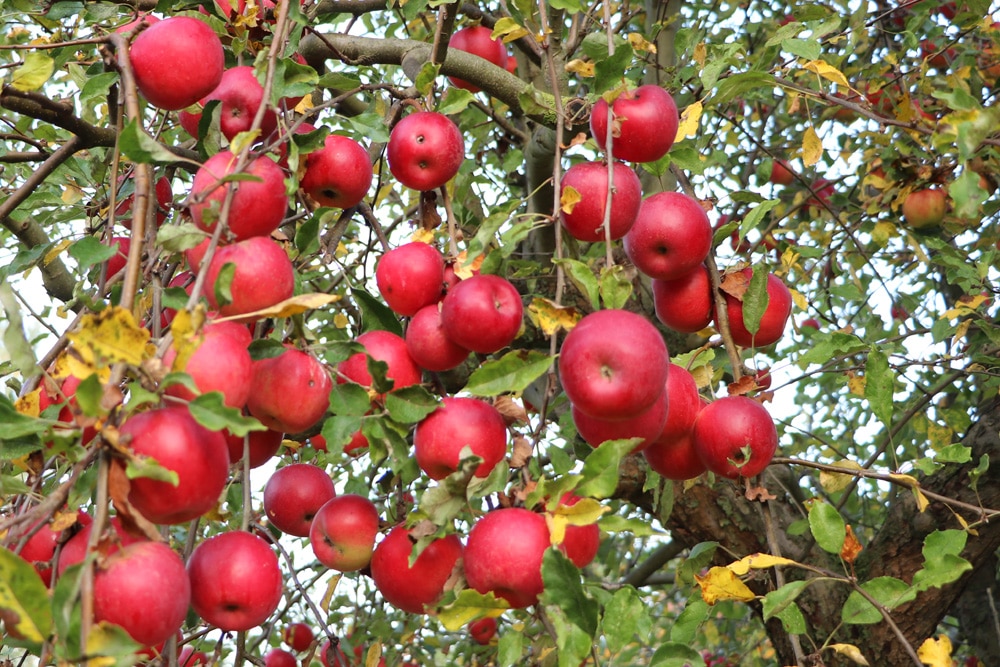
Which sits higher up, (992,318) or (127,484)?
(127,484)

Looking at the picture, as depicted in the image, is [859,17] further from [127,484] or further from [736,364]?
[127,484]

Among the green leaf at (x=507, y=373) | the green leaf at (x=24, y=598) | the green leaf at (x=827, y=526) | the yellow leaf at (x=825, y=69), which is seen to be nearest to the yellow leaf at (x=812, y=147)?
the yellow leaf at (x=825, y=69)

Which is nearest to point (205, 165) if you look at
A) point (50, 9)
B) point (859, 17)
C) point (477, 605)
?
point (477, 605)

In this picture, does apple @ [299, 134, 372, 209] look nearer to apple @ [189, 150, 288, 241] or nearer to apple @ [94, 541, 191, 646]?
apple @ [189, 150, 288, 241]

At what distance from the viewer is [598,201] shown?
48.3 inches

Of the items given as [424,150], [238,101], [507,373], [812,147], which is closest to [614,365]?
[507,373]

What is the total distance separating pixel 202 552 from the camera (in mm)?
1081

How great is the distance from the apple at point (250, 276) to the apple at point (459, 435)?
242 mm

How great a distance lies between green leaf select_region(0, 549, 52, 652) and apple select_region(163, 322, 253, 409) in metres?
0.22

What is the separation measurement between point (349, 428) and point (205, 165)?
36 centimetres

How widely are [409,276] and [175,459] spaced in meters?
0.45

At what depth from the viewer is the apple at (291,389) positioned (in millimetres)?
1098

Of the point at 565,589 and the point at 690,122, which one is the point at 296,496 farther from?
the point at 690,122

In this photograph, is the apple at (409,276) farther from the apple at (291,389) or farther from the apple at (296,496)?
the apple at (296,496)
